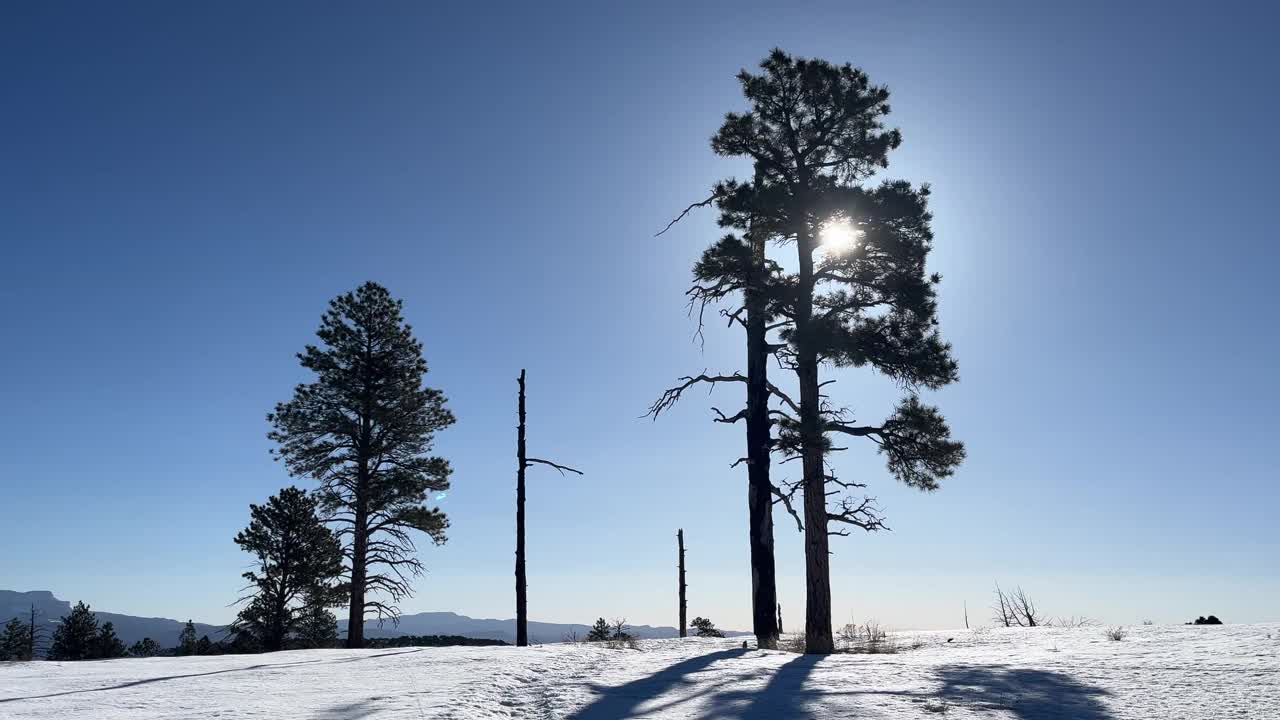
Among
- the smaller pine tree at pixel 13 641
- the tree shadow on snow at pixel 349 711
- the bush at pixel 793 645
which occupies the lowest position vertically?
the smaller pine tree at pixel 13 641

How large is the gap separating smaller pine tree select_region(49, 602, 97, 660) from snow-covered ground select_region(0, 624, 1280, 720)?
2003 cm

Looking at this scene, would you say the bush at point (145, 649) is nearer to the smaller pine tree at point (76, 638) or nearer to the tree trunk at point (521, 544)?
the smaller pine tree at point (76, 638)

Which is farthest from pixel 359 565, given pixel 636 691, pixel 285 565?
pixel 636 691

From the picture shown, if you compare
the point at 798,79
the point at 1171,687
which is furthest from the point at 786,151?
the point at 1171,687

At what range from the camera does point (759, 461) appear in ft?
54.2

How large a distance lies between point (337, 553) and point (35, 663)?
1546 cm

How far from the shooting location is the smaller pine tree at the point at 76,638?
26.3 m

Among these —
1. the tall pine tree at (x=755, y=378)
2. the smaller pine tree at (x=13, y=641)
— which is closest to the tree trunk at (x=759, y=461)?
the tall pine tree at (x=755, y=378)

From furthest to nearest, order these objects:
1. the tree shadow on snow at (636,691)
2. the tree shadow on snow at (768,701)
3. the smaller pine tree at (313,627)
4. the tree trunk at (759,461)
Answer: the smaller pine tree at (313,627) < the tree trunk at (759,461) < the tree shadow on snow at (636,691) < the tree shadow on snow at (768,701)

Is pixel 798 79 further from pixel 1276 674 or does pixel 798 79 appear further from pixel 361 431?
pixel 361 431

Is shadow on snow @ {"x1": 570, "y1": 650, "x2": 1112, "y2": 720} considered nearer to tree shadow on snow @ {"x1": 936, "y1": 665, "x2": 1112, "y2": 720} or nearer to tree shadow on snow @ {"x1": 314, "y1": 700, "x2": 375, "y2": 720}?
tree shadow on snow @ {"x1": 936, "y1": 665, "x2": 1112, "y2": 720}

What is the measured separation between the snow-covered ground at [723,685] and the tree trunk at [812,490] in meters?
3.71

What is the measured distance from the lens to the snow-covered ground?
6.12 metres

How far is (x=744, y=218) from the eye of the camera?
648 inches
